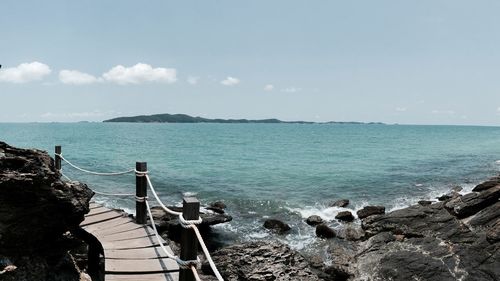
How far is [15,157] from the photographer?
24.0 ft

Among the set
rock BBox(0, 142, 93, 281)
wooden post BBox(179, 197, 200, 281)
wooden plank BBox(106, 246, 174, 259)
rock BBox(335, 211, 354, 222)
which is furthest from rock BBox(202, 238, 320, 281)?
rock BBox(335, 211, 354, 222)

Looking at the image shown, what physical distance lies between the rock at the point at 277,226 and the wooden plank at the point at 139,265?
1277 cm

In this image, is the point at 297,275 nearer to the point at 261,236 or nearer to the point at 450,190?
the point at 261,236

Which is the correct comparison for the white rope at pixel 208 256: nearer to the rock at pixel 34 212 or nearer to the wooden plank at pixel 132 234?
the rock at pixel 34 212

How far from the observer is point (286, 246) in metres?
13.4

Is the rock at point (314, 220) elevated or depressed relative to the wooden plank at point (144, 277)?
depressed

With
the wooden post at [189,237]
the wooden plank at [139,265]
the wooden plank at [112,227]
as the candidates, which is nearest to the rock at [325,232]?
the wooden plank at [112,227]

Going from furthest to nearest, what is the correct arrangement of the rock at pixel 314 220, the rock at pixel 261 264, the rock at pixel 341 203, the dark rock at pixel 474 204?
the rock at pixel 341 203 < the rock at pixel 314 220 < the dark rock at pixel 474 204 < the rock at pixel 261 264

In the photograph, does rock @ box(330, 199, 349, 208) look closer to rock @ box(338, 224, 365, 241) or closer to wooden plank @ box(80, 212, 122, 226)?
rock @ box(338, 224, 365, 241)

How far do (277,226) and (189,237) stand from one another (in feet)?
48.5

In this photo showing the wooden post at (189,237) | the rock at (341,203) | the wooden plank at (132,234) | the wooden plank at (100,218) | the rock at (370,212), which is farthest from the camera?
the rock at (341,203)

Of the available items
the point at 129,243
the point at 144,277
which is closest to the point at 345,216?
the point at 129,243

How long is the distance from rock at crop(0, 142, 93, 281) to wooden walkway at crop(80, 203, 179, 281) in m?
0.95

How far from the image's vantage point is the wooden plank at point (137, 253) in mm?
7723
